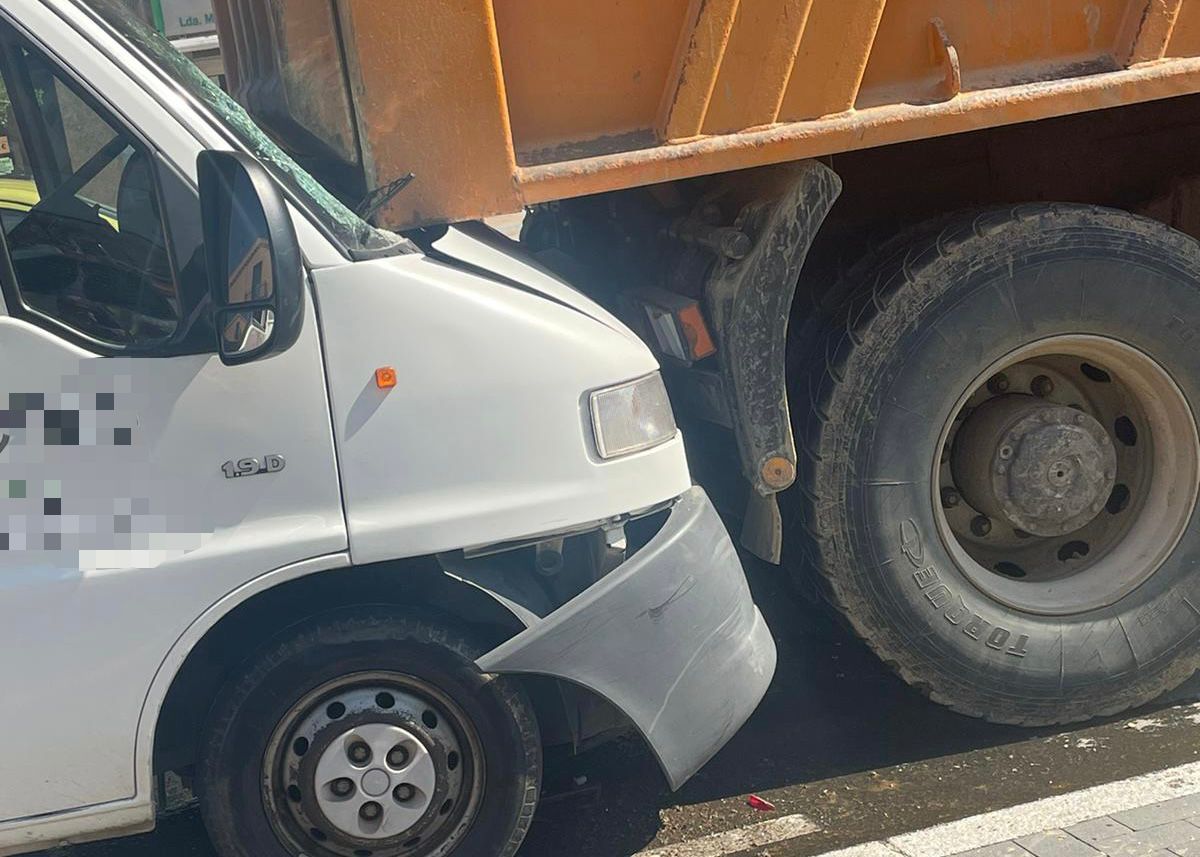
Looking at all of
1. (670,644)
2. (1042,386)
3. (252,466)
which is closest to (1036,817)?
(670,644)

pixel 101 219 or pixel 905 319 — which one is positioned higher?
pixel 101 219

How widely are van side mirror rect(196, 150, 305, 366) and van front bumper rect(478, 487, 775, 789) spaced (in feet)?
2.93

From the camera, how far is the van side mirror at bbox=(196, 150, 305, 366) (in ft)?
8.78

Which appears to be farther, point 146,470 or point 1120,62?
point 1120,62

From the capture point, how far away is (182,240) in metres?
2.86

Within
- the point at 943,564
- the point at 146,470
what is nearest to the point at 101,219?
the point at 146,470

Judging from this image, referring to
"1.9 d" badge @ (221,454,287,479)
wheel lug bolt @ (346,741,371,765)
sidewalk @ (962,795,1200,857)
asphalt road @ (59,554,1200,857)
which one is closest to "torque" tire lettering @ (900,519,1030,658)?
asphalt road @ (59,554,1200,857)

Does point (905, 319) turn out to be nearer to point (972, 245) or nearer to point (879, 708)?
point (972, 245)

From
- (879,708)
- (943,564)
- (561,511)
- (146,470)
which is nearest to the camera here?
(146,470)

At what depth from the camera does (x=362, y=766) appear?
120 inches

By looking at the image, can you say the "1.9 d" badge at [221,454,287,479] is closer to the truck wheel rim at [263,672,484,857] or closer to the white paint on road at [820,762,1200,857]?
the truck wheel rim at [263,672,484,857]

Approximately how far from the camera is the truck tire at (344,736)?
3041mm

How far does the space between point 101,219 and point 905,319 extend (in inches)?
84.9

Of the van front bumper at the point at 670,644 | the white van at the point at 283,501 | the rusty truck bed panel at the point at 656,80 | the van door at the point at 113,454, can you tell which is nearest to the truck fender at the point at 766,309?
the rusty truck bed panel at the point at 656,80
